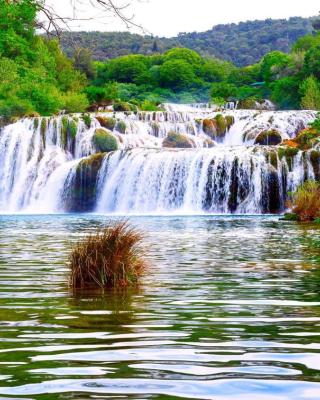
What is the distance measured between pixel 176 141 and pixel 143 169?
9658 mm

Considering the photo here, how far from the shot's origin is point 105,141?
50.2 metres

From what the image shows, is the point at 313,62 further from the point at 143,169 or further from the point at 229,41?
the point at 229,41

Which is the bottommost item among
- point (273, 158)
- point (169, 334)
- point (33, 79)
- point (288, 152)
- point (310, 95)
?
point (169, 334)

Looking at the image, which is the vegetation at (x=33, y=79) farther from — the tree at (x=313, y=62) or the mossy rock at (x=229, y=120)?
the tree at (x=313, y=62)

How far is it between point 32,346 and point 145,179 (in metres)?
36.5

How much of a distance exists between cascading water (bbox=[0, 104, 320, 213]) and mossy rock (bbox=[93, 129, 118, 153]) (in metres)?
0.28

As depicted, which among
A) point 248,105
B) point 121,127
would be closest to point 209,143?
point 121,127

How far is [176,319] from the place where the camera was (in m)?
7.98

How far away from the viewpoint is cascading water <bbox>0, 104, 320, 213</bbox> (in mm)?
40938

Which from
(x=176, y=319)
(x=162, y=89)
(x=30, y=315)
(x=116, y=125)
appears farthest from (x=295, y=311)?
(x=162, y=89)

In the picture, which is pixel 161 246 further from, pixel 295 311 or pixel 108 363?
pixel 108 363

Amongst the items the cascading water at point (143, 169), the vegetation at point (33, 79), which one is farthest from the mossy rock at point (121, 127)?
the vegetation at point (33, 79)

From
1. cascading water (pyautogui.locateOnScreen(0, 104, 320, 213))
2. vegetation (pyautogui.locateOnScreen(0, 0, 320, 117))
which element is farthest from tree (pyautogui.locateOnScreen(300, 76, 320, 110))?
cascading water (pyautogui.locateOnScreen(0, 104, 320, 213))

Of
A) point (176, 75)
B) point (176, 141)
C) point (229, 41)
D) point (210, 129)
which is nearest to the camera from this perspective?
point (176, 141)
